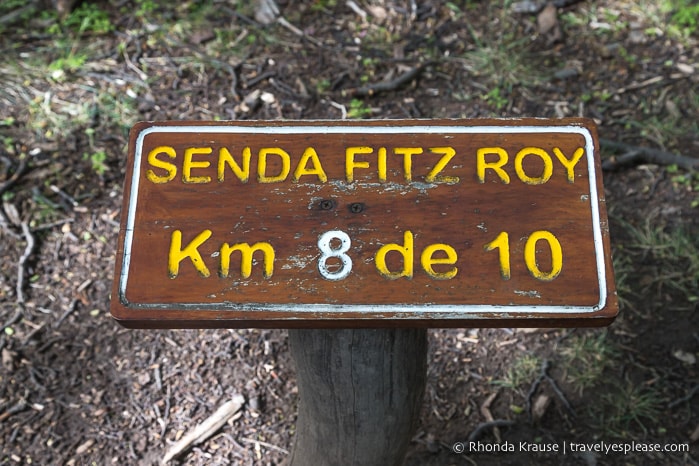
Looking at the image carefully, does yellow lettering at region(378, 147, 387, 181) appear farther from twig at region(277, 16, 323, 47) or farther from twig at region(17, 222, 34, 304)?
twig at region(277, 16, 323, 47)

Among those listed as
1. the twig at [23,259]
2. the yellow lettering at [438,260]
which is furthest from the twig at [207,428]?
the yellow lettering at [438,260]

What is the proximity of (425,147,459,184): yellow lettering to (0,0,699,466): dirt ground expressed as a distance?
1.45m

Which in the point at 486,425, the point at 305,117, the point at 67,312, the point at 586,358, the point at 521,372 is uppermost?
the point at 305,117

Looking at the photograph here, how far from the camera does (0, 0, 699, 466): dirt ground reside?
103 inches

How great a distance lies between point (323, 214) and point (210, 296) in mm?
292

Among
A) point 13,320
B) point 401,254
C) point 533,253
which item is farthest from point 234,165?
point 13,320

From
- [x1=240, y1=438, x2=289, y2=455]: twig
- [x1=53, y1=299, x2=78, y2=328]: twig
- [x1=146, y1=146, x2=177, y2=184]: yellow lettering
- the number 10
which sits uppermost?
the number 10

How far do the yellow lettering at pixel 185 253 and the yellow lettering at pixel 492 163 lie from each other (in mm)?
601

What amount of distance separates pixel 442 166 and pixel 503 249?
0.23 m

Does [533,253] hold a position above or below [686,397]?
above

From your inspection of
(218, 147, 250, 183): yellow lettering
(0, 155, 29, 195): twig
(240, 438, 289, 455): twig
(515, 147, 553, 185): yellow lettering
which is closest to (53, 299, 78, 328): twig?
(0, 155, 29, 195): twig

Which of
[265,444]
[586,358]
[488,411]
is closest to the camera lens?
[265,444]

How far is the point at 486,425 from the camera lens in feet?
8.61

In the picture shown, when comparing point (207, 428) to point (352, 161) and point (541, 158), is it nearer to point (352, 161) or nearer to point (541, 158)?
point (352, 161)
